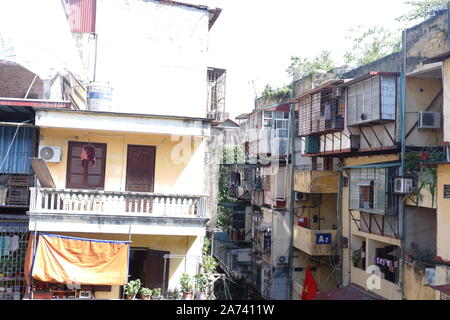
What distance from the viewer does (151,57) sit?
15484mm

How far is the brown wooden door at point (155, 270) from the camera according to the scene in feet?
44.0

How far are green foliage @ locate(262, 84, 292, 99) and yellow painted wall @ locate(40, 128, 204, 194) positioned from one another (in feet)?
39.2

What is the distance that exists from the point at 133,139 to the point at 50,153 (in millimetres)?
2578

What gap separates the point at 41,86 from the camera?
14195 millimetres

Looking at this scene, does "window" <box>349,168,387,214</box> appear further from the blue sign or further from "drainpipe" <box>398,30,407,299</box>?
the blue sign

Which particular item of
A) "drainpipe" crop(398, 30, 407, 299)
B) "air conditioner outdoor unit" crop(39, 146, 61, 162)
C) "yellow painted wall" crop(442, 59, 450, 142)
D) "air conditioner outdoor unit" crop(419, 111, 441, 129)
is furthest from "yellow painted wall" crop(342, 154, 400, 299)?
"air conditioner outdoor unit" crop(39, 146, 61, 162)

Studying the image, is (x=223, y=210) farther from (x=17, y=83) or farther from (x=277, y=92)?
(x=17, y=83)

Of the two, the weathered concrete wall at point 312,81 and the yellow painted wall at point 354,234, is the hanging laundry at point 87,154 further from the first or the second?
the weathered concrete wall at point 312,81

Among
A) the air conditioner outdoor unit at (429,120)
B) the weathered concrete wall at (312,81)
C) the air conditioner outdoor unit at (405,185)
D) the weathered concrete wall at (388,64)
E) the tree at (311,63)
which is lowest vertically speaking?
the air conditioner outdoor unit at (405,185)

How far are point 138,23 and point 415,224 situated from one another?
1170 centimetres

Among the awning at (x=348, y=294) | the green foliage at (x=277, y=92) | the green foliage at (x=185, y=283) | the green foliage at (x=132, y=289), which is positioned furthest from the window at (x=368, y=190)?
the green foliage at (x=277, y=92)

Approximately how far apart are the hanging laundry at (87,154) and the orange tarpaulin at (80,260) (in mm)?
2821

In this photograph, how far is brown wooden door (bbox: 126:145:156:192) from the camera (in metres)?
14.1

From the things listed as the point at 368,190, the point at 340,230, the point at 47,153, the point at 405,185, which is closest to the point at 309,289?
the point at 340,230
